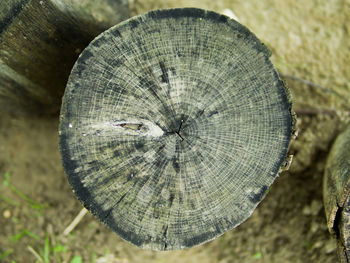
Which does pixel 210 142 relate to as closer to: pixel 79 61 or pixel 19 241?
pixel 79 61

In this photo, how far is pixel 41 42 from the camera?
189 centimetres

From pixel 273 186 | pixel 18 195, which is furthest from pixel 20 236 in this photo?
pixel 273 186

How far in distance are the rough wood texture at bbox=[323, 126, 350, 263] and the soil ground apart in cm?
37

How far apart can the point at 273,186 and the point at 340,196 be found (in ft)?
2.46

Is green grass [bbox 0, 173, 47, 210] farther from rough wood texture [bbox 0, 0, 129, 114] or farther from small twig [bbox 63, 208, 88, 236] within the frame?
rough wood texture [bbox 0, 0, 129, 114]

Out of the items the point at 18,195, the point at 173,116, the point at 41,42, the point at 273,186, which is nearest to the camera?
the point at 173,116

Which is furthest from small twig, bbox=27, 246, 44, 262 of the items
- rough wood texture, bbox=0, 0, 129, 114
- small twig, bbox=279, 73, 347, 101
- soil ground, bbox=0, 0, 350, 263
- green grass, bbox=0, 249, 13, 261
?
small twig, bbox=279, 73, 347, 101

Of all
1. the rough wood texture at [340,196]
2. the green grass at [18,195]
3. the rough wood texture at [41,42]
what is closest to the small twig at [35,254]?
the green grass at [18,195]

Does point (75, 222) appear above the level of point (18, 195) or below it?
below

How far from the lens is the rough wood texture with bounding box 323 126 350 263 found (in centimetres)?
176

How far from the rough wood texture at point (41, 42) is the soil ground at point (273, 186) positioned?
1.84 feet

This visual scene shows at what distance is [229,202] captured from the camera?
159cm

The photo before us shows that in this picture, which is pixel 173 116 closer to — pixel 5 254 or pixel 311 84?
pixel 311 84

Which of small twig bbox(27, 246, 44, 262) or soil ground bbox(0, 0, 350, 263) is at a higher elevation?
soil ground bbox(0, 0, 350, 263)
